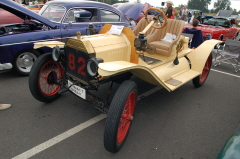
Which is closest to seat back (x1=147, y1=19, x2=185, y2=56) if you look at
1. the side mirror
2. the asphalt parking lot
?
the asphalt parking lot

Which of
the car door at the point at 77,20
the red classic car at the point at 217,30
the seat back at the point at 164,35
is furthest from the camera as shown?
the red classic car at the point at 217,30

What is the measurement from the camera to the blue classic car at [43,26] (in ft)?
12.2

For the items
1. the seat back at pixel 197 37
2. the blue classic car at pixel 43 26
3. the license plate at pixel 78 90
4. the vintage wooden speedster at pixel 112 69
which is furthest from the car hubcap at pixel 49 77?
the seat back at pixel 197 37

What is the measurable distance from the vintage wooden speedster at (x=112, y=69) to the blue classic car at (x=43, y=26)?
133 cm

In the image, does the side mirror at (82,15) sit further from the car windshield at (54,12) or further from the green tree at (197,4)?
the green tree at (197,4)

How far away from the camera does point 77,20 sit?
4.74m

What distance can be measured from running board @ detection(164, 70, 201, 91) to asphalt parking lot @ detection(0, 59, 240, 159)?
1.53 feet

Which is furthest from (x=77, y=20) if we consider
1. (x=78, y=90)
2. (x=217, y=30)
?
(x=217, y=30)

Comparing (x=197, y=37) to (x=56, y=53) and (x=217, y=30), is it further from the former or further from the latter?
(x=56, y=53)

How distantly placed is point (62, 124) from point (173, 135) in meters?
1.60

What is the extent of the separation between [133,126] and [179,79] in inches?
50.3

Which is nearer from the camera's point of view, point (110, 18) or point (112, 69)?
point (112, 69)

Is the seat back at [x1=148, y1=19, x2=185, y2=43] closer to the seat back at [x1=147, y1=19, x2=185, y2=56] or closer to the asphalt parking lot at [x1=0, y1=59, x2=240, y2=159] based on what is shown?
the seat back at [x1=147, y1=19, x2=185, y2=56]

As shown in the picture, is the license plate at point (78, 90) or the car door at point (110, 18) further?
the car door at point (110, 18)
